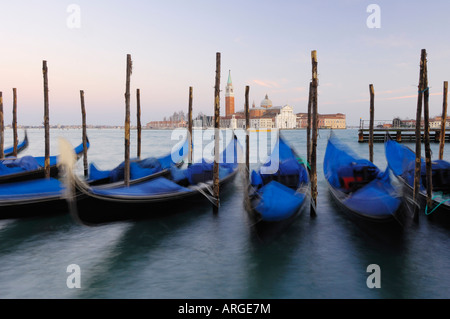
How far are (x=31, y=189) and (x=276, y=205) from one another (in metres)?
4.51

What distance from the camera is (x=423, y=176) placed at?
290 inches

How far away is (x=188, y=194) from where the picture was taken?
691cm

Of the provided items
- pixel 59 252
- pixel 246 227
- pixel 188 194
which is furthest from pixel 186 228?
pixel 59 252

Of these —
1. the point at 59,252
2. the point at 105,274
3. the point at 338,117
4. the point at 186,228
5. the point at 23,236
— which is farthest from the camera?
the point at 338,117

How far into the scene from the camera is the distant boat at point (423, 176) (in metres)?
6.22

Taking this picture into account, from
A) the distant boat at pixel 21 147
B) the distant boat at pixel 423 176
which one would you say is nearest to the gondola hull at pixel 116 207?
the distant boat at pixel 423 176

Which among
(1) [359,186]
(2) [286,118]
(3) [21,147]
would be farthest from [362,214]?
(2) [286,118]

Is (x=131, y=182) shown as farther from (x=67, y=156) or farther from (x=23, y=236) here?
(x=67, y=156)

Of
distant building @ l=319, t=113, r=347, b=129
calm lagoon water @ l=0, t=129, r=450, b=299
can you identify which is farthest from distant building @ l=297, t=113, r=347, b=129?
calm lagoon water @ l=0, t=129, r=450, b=299

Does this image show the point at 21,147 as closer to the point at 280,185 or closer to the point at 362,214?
the point at 280,185

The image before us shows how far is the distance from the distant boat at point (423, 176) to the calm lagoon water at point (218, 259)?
0.45m

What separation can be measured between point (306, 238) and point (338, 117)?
4524 inches

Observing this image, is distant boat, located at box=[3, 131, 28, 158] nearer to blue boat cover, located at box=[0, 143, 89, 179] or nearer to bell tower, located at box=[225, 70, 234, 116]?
blue boat cover, located at box=[0, 143, 89, 179]

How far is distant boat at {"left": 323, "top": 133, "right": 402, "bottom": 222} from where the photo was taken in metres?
5.06
